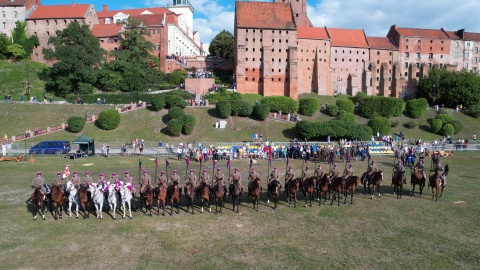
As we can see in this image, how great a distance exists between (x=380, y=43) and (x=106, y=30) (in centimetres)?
6299

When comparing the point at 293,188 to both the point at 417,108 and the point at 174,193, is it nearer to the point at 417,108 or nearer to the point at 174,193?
the point at 174,193

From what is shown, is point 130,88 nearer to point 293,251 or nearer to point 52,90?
point 52,90

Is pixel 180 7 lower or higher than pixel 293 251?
higher

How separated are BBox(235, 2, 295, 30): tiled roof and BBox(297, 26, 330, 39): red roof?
8455mm

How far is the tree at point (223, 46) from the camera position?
8500 centimetres

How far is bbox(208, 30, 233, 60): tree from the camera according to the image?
8500 centimetres

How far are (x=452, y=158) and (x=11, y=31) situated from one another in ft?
279

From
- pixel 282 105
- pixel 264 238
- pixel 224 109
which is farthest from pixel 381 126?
pixel 264 238

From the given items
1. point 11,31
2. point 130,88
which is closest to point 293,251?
point 130,88

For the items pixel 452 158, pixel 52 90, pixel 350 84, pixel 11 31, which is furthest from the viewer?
pixel 350 84

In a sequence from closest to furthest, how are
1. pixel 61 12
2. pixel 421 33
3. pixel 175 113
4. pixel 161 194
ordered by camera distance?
pixel 161 194, pixel 175 113, pixel 61 12, pixel 421 33

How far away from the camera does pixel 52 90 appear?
5934 cm

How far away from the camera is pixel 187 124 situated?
43.5 meters

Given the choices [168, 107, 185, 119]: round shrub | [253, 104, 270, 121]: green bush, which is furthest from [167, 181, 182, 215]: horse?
[253, 104, 270, 121]: green bush
